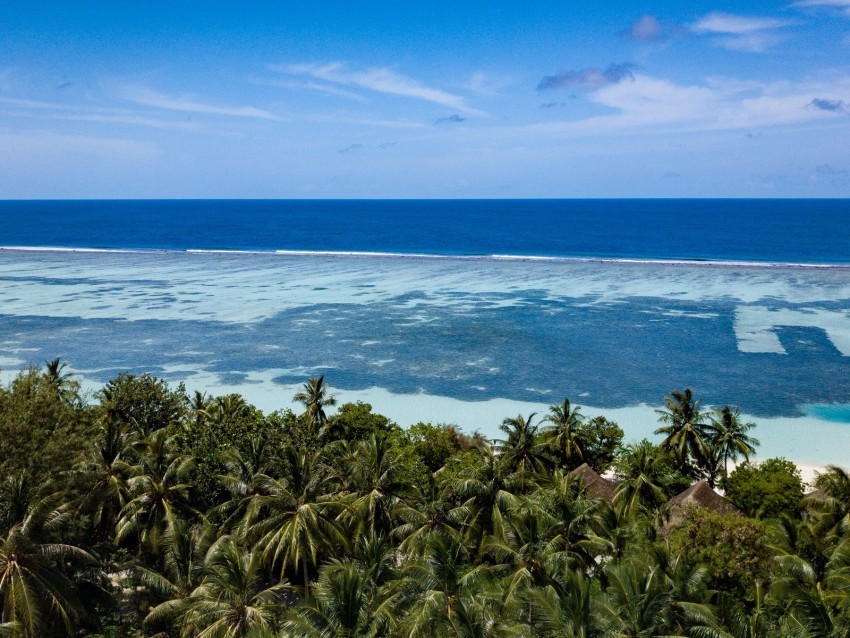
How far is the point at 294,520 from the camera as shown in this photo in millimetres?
18062

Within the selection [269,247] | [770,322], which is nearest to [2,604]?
[770,322]

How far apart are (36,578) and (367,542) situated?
24.0 feet

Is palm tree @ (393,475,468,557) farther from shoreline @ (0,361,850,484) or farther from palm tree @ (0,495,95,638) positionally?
shoreline @ (0,361,850,484)

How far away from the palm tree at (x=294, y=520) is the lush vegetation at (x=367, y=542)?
0.06m

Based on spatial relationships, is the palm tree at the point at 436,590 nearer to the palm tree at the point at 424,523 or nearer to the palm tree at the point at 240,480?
the palm tree at the point at 424,523

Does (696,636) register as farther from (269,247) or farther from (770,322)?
(269,247)

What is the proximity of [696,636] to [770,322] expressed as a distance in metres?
50.0

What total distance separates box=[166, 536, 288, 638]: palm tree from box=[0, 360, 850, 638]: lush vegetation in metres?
0.05

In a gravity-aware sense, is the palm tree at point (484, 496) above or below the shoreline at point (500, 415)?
above

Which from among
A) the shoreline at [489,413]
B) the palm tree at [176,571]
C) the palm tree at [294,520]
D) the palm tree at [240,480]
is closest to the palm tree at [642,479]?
the palm tree at [294,520]

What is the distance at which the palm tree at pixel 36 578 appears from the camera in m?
14.2

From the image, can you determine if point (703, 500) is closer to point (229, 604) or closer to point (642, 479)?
point (642, 479)

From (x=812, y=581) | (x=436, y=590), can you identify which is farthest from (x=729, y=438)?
(x=436, y=590)

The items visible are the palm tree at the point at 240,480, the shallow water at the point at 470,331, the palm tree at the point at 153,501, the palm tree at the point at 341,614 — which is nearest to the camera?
the palm tree at the point at 341,614
